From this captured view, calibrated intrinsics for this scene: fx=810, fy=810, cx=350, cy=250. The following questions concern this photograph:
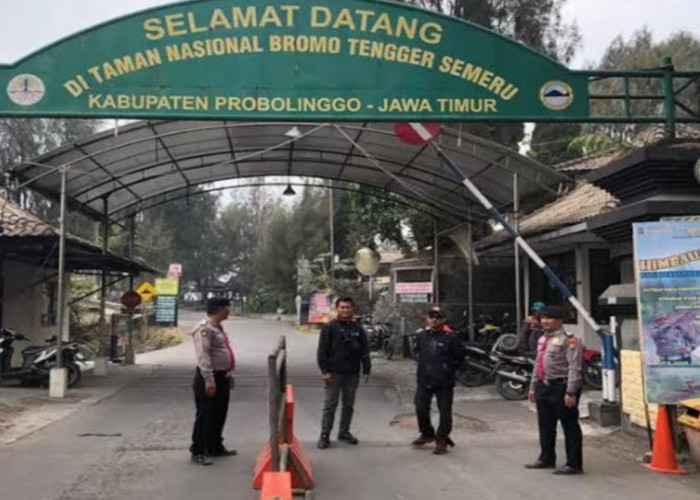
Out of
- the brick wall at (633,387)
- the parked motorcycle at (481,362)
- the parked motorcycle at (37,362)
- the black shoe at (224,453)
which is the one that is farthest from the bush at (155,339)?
the brick wall at (633,387)

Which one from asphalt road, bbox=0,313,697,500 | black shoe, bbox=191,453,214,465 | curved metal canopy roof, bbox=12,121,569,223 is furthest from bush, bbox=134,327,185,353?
black shoe, bbox=191,453,214,465

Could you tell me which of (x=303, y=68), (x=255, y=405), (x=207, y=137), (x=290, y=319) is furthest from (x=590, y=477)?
(x=290, y=319)

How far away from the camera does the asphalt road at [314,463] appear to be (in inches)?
275

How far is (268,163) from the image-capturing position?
18.2 meters

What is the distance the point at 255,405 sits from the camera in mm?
12945

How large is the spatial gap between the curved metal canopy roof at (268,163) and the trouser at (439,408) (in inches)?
224

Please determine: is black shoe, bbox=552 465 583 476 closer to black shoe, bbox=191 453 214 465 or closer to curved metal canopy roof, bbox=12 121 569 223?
black shoe, bbox=191 453 214 465

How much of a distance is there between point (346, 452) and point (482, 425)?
283cm

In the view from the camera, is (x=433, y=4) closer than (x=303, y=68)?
No

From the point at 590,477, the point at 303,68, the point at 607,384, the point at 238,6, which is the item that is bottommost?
the point at 590,477

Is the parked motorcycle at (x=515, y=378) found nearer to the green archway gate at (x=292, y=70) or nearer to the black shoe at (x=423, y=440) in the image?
Answer: the black shoe at (x=423, y=440)

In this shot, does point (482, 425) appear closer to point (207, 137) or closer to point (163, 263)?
point (207, 137)

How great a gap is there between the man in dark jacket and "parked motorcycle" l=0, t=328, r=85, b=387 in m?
8.13

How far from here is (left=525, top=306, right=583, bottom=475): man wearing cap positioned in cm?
768
